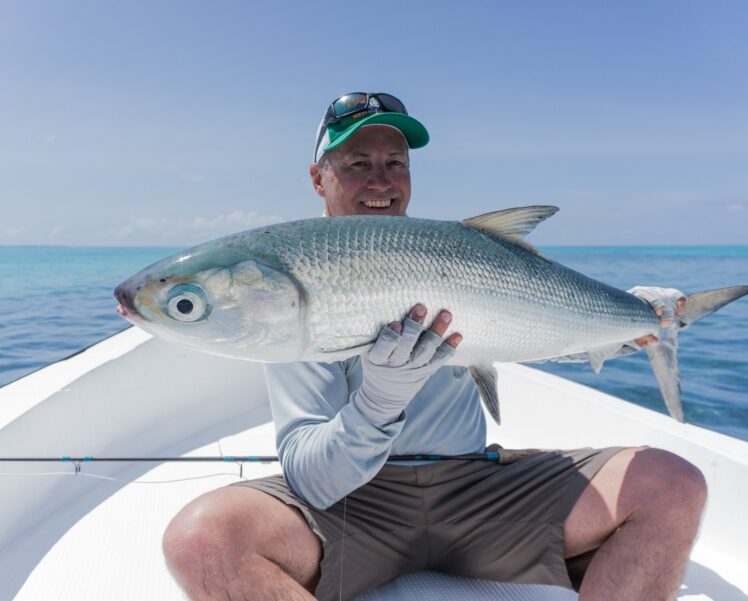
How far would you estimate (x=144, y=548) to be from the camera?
8.91ft

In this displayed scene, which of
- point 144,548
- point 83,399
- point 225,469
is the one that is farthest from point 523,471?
point 83,399

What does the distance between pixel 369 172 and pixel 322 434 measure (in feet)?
4.52

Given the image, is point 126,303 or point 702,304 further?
point 702,304

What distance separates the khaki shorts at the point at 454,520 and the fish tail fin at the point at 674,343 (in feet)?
1.31

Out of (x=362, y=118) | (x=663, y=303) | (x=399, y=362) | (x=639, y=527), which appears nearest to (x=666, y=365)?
(x=663, y=303)

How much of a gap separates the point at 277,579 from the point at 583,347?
53.5 inches

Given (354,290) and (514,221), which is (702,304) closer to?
(514,221)

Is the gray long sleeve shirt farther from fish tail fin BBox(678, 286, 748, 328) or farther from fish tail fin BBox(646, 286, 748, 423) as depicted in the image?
fish tail fin BBox(678, 286, 748, 328)

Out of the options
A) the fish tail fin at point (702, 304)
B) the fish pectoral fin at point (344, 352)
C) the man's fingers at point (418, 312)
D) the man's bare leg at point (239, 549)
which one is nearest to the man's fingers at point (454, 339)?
the man's fingers at point (418, 312)

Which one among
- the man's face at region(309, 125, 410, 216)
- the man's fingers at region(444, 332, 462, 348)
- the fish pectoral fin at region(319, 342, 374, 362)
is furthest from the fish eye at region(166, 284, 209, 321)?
the man's face at region(309, 125, 410, 216)

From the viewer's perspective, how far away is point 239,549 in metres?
1.74

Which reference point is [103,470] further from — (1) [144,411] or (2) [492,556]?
(2) [492,556]

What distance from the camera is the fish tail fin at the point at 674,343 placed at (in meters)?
2.37

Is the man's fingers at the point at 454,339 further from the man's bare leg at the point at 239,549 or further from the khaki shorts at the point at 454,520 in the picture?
the man's bare leg at the point at 239,549
